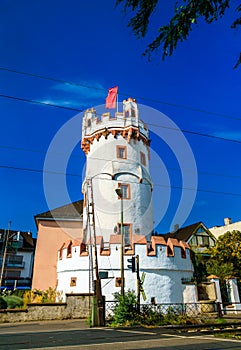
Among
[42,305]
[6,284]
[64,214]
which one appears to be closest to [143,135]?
[64,214]

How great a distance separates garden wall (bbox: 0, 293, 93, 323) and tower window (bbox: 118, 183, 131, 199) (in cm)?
914

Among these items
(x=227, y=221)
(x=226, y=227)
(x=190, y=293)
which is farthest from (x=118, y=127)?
(x=227, y=221)

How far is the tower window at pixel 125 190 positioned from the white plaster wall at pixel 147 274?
5401 millimetres

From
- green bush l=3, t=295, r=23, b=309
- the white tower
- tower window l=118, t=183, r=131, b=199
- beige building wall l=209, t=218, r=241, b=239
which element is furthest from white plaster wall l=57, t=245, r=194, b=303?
beige building wall l=209, t=218, r=241, b=239

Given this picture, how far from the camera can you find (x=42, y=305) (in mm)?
17266

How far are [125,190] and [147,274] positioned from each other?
7748 mm

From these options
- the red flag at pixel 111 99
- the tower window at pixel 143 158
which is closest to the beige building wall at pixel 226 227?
the tower window at pixel 143 158

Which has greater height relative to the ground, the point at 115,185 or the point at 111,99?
the point at 111,99

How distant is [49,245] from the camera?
27.9 meters

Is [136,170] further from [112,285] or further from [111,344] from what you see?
[111,344]

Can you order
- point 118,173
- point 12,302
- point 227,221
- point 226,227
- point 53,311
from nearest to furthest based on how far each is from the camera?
point 53,311 < point 12,302 < point 118,173 < point 226,227 < point 227,221

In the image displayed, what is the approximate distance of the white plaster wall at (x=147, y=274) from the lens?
64.4 feet

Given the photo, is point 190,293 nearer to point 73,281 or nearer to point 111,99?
point 73,281

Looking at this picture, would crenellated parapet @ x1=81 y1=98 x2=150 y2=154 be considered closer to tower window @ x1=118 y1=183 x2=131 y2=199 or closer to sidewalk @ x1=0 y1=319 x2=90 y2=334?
tower window @ x1=118 y1=183 x2=131 y2=199
